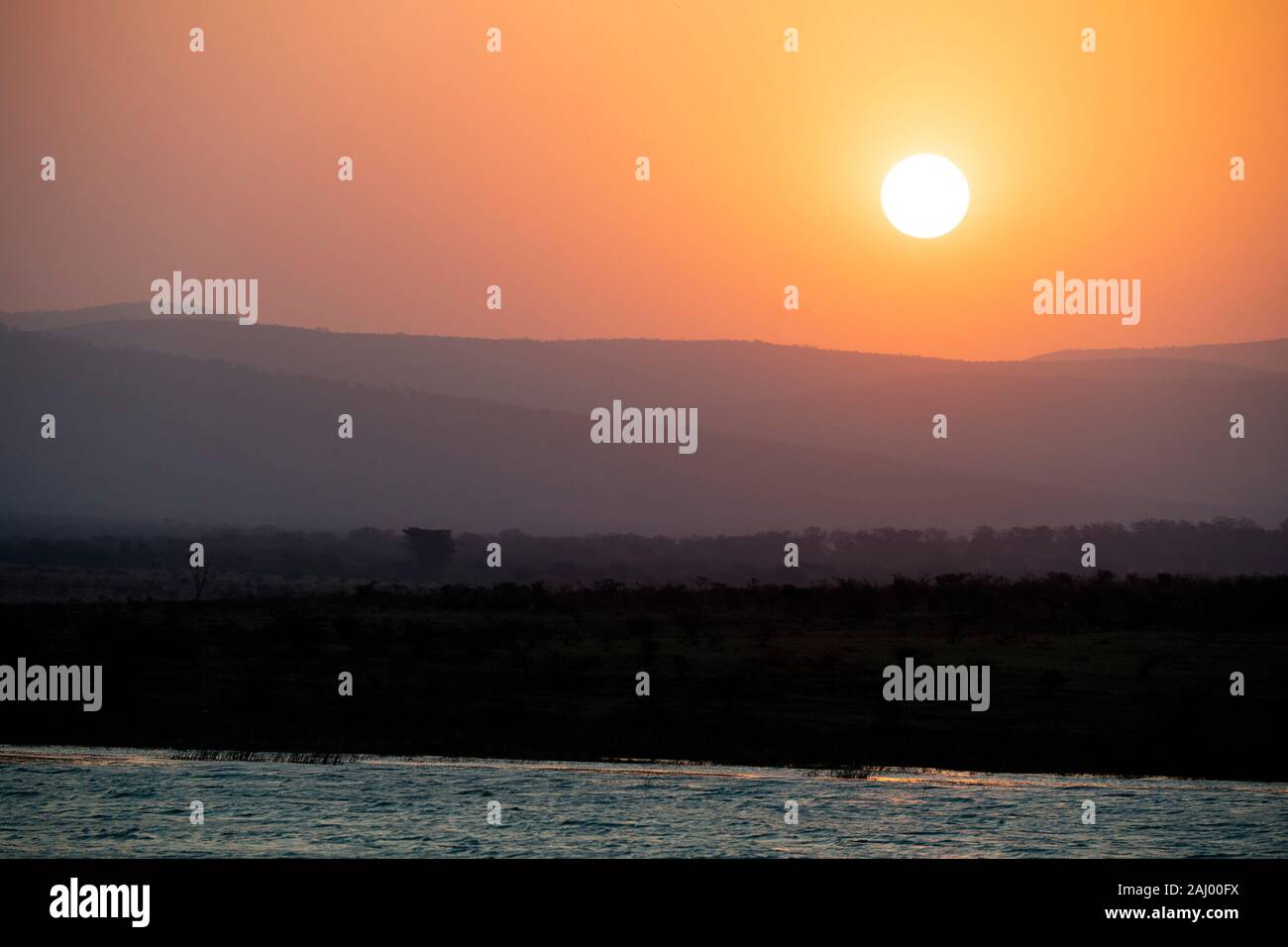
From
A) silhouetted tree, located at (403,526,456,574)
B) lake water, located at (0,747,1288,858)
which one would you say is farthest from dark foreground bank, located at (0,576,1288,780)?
silhouetted tree, located at (403,526,456,574)

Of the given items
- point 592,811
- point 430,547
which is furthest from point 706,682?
point 430,547

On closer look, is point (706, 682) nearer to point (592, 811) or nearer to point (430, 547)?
point (592, 811)

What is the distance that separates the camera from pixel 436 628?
68.5 metres

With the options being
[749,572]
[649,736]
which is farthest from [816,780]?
[749,572]

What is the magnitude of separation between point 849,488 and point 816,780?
153 meters

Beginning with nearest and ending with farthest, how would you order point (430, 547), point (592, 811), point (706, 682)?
point (592, 811) → point (706, 682) → point (430, 547)

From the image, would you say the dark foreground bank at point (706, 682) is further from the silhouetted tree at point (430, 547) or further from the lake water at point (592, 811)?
the silhouetted tree at point (430, 547)

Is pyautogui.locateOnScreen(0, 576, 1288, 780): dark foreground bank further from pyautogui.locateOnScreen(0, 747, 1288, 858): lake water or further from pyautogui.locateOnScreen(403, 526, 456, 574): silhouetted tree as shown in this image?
pyautogui.locateOnScreen(403, 526, 456, 574): silhouetted tree

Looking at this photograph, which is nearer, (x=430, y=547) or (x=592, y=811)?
(x=592, y=811)

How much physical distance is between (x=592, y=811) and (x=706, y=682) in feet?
60.3

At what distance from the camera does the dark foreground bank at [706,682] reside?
129 feet

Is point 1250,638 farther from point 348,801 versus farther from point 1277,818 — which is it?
point 348,801

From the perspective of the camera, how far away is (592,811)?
31.9 metres

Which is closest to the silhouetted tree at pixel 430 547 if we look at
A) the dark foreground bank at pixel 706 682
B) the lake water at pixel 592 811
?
the dark foreground bank at pixel 706 682
